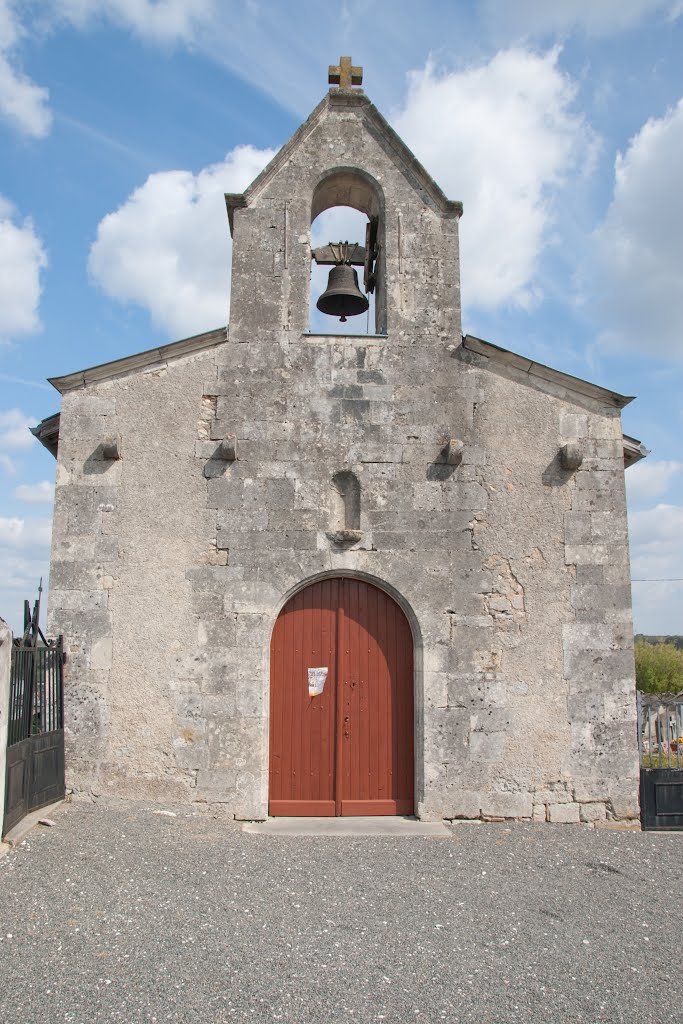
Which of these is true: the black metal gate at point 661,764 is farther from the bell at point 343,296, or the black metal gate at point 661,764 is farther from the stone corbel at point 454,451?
the bell at point 343,296

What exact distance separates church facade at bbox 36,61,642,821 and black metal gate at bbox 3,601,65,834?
17 centimetres

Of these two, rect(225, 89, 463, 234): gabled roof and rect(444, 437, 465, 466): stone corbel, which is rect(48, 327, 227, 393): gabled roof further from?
rect(444, 437, 465, 466): stone corbel

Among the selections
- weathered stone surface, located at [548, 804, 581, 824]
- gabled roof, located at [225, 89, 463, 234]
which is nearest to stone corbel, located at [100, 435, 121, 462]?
gabled roof, located at [225, 89, 463, 234]

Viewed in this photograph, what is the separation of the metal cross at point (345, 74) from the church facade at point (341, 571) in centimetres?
187

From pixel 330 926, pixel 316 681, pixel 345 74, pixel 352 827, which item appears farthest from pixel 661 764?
pixel 345 74

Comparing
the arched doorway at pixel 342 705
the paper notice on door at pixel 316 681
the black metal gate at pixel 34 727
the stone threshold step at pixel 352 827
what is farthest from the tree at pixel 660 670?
the black metal gate at pixel 34 727

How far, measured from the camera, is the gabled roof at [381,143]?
815 cm

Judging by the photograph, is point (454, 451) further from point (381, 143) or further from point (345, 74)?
point (345, 74)

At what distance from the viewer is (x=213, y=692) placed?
7.16 meters

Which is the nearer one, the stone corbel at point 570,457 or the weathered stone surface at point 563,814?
the weathered stone surface at point 563,814

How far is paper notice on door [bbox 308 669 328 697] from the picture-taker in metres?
7.39

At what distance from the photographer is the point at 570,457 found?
7.48 meters

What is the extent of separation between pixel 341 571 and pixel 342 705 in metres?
1.28

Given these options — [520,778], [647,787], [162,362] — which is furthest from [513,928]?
[162,362]
